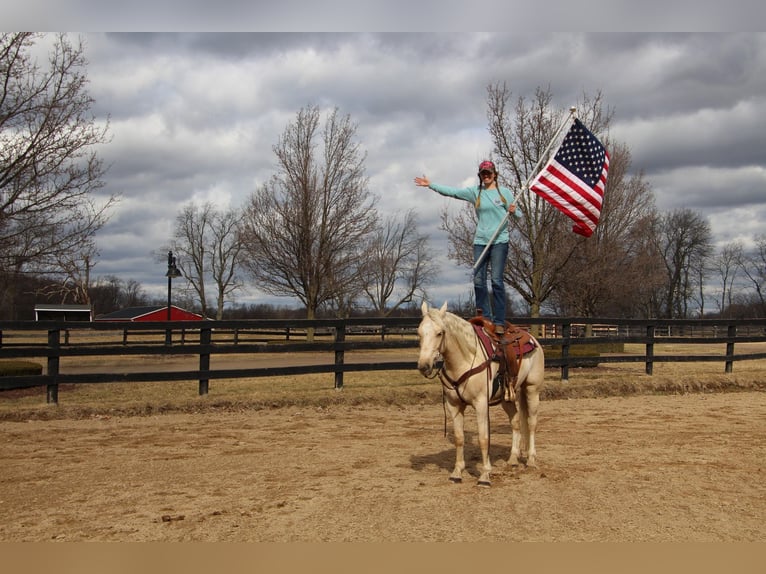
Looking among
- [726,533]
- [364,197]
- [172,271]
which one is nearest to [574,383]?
[726,533]

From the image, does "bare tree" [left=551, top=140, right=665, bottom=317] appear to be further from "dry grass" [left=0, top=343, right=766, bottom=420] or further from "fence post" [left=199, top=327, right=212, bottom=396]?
"fence post" [left=199, top=327, right=212, bottom=396]

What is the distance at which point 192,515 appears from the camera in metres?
4.96

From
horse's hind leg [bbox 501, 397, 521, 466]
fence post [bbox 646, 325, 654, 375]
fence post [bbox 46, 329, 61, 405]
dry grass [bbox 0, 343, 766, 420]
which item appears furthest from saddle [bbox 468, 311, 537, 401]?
fence post [bbox 646, 325, 654, 375]

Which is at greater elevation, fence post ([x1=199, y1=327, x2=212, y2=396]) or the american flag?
the american flag

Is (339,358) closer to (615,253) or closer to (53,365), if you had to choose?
(53,365)

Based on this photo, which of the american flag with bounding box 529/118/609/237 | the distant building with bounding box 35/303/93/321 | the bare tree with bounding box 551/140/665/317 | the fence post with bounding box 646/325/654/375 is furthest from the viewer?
the distant building with bounding box 35/303/93/321

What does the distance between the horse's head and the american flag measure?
2.88 meters

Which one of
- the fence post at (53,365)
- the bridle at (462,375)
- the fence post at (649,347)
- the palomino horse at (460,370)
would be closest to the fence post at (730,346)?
the fence post at (649,347)

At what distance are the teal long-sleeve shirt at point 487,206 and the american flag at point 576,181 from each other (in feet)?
3.42

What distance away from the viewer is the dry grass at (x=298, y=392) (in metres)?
10.6

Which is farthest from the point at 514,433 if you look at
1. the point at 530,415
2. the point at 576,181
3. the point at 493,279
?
the point at 576,181

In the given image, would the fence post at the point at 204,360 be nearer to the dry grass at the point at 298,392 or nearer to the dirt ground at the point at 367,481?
the dry grass at the point at 298,392

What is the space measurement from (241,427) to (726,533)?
6.68 meters

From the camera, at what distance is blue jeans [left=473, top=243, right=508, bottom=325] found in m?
7.03
